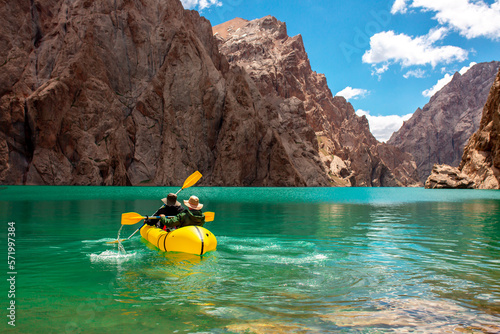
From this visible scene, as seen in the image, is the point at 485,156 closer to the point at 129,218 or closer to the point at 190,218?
the point at 190,218

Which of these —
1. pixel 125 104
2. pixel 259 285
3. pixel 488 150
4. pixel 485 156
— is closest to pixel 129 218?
pixel 259 285

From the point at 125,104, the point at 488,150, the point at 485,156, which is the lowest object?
the point at 485,156

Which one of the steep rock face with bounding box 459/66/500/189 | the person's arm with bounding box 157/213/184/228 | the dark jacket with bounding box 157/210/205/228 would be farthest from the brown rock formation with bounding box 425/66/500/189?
the person's arm with bounding box 157/213/184/228

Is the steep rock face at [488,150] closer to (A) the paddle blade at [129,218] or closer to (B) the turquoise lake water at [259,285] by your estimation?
(B) the turquoise lake water at [259,285]

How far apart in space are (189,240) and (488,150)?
9710cm

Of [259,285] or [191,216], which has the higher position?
[191,216]

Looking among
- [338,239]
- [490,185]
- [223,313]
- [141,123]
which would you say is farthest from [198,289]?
[141,123]

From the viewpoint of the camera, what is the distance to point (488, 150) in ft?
291

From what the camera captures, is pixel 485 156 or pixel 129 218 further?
pixel 485 156

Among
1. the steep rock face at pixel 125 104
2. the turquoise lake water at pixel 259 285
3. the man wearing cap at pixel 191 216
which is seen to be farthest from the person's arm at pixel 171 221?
the steep rock face at pixel 125 104

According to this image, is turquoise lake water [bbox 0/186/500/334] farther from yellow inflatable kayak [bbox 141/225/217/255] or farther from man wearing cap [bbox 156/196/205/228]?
man wearing cap [bbox 156/196/205/228]

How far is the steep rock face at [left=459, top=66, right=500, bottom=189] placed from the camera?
83.4 m

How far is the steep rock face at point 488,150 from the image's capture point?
83.4m

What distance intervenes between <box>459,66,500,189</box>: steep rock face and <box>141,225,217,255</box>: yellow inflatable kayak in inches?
3514
